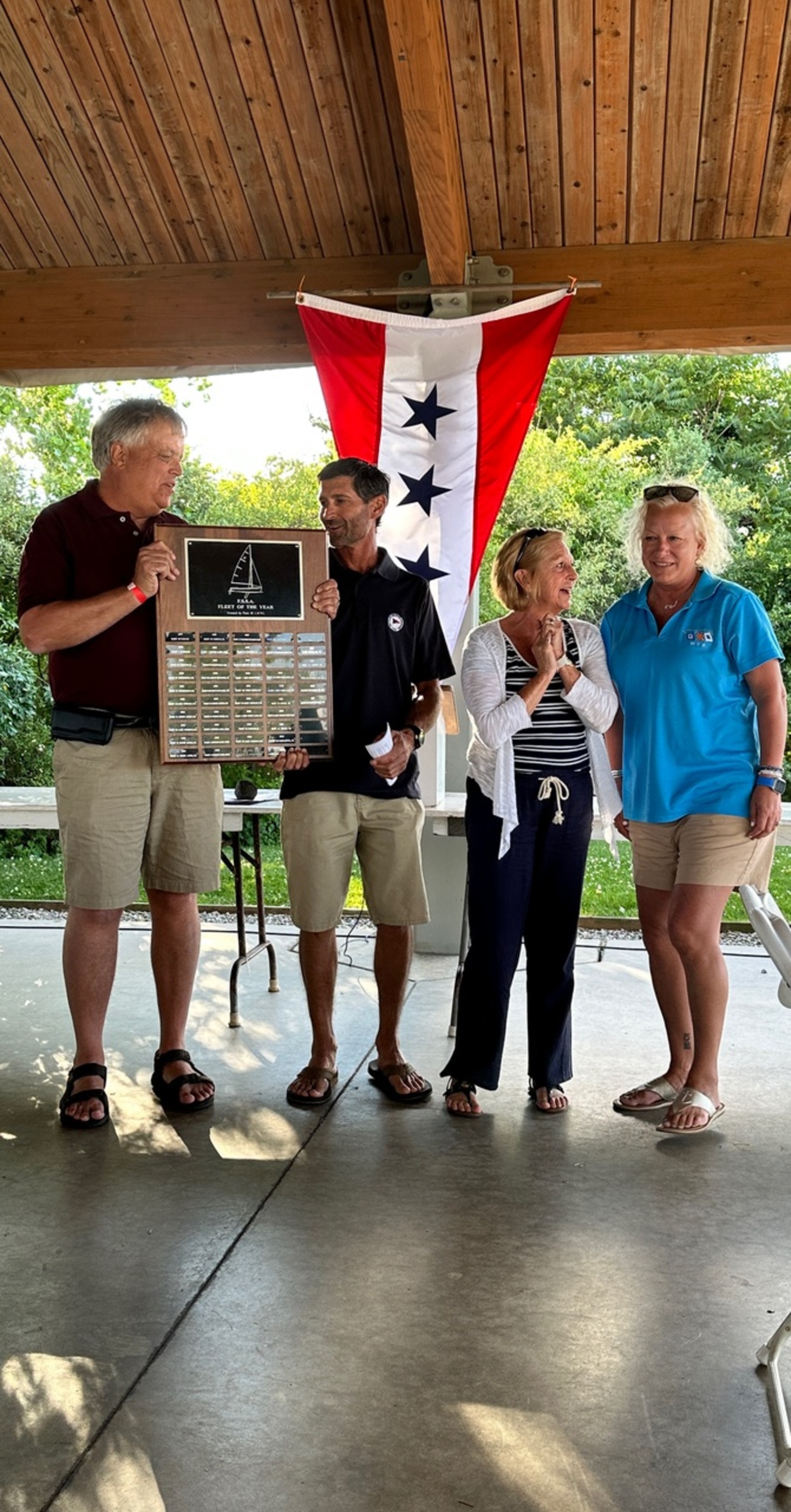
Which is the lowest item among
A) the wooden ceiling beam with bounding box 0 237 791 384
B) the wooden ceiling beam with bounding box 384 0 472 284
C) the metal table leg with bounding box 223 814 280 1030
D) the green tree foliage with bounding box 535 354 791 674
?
the metal table leg with bounding box 223 814 280 1030

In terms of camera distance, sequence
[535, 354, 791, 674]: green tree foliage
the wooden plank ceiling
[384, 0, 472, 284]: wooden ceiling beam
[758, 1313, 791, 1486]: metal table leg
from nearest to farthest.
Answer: [758, 1313, 791, 1486]: metal table leg → [384, 0, 472, 284]: wooden ceiling beam → the wooden plank ceiling → [535, 354, 791, 674]: green tree foliage

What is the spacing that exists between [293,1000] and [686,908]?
2.02 m

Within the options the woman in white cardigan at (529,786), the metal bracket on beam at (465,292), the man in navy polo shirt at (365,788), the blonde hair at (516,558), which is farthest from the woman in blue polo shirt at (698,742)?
the metal bracket on beam at (465,292)

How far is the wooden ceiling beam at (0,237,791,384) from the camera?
502 centimetres

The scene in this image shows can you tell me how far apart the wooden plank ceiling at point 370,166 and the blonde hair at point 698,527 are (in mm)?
1598

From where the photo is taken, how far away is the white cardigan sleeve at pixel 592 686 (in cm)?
360

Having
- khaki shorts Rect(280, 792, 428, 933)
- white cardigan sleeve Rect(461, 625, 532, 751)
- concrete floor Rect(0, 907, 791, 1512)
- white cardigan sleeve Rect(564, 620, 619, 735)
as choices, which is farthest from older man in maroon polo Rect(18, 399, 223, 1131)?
white cardigan sleeve Rect(564, 620, 619, 735)

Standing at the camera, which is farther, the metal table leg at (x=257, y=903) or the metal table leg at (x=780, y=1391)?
the metal table leg at (x=257, y=903)

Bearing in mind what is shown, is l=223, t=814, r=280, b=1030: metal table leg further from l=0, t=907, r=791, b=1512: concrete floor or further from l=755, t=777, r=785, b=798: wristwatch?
l=755, t=777, r=785, b=798: wristwatch

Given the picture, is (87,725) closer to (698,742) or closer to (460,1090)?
(460,1090)

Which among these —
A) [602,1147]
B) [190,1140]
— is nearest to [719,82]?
[602,1147]

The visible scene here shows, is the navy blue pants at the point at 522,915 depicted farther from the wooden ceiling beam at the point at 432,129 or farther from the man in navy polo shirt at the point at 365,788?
the wooden ceiling beam at the point at 432,129

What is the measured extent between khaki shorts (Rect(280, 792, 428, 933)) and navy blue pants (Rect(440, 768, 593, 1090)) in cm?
22

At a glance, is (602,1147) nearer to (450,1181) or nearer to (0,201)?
(450,1181)
